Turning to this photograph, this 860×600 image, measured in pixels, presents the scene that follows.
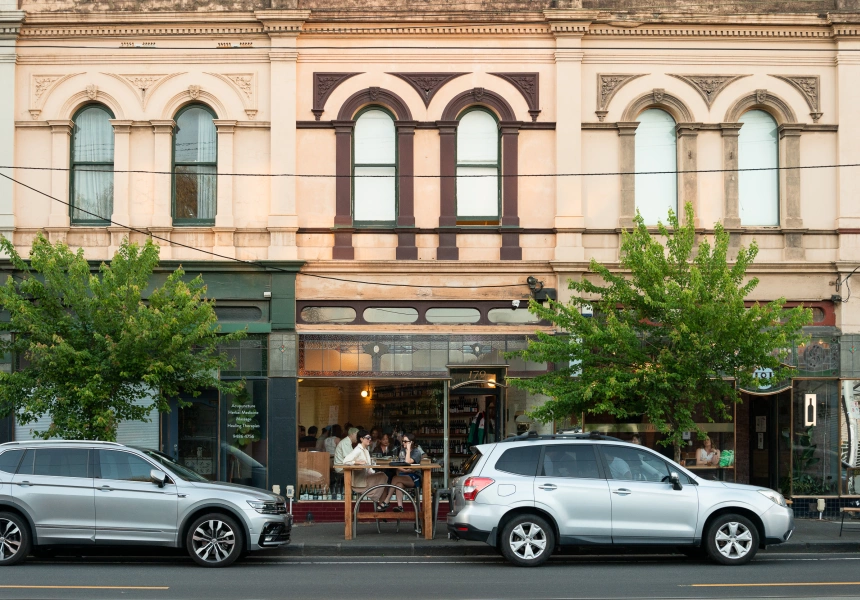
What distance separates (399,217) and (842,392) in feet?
29.0

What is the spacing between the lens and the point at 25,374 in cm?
1748

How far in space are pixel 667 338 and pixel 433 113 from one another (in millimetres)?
6519

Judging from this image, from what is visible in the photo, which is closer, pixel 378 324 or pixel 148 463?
pixel 148 463

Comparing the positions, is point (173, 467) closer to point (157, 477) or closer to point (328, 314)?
point (157, 477)

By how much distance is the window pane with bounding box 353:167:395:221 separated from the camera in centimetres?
2111

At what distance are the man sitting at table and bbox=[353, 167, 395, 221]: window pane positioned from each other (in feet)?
16.3

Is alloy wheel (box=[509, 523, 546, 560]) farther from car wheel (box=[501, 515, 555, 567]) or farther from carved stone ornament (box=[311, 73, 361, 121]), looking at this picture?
carved stone ornament (box=[311, 73, 361, 121])

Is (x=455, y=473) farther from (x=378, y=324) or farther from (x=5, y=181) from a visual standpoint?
(x=5, y=181)

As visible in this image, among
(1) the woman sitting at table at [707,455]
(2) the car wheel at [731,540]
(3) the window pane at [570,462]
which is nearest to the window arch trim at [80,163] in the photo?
(3) the window pane at [570,462]

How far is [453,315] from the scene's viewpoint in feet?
68.1

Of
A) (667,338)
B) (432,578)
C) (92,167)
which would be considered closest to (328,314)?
(92,167)

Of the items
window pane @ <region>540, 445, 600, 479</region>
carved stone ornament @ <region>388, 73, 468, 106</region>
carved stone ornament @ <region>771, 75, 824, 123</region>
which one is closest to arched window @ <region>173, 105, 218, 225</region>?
carved stone ornament @ <region>388, 73, 468, 106</region>

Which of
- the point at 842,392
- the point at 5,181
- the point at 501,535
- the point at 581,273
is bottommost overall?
the point at 501,535

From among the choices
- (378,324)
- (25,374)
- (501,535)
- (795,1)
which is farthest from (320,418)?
(795,1)
